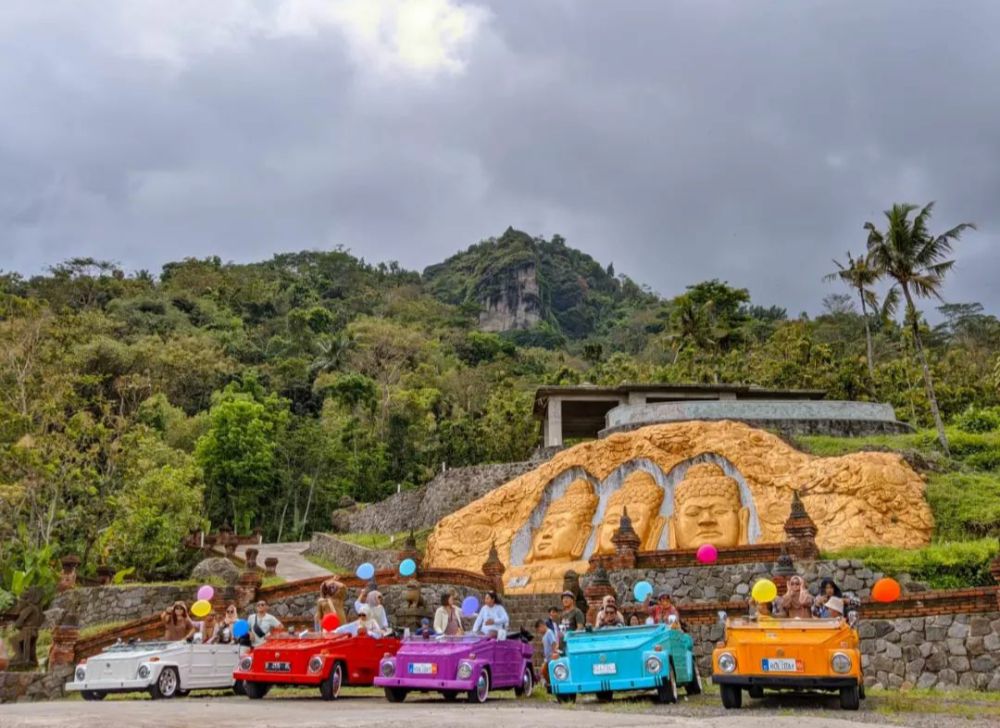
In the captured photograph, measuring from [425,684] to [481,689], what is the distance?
68cm

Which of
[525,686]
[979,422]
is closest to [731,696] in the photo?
[525,686]

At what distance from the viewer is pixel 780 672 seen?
9.31m

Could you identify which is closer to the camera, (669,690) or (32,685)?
(669,690)

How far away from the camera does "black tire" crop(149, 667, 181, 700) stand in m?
12.1

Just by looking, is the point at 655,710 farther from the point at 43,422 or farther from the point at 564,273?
the point at 564,273

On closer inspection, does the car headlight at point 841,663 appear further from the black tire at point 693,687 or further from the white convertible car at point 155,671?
the white convertible car at point 155,671

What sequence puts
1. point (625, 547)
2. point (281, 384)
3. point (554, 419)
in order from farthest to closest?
point (281, 384) → point (554, 419) → point (625, 547)

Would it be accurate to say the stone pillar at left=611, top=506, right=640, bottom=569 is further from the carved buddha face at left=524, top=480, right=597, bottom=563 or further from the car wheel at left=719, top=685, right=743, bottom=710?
the car wheel at left=719, top=685, right=743, bottom=710

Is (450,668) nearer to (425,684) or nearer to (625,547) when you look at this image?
(425,684)

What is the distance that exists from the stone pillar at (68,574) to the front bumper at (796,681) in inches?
865

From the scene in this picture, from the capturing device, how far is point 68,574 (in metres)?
25.9

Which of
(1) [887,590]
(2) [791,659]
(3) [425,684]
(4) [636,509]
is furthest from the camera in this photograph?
(4) [636,509]

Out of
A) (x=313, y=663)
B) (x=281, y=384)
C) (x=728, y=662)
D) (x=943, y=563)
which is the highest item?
(x=281, y=384)

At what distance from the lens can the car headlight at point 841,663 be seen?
29.9ft
